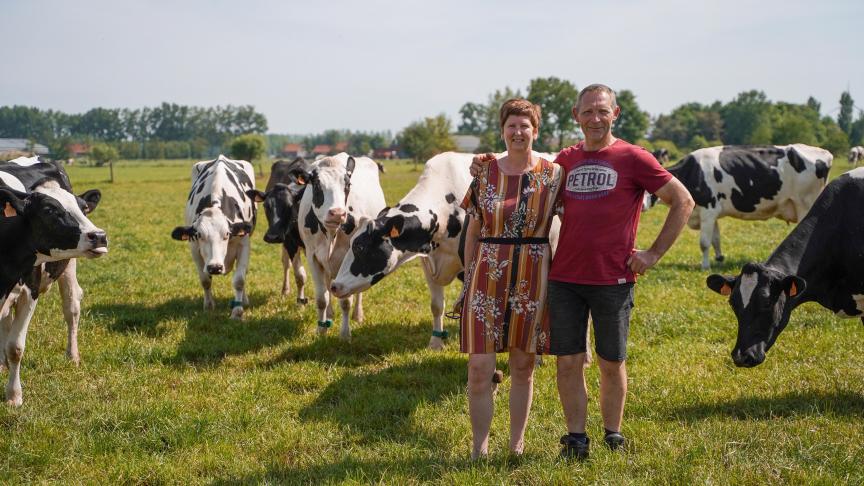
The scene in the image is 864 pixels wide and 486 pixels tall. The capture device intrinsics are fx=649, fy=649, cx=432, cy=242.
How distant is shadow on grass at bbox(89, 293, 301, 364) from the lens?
281 inches

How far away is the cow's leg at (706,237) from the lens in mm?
11805

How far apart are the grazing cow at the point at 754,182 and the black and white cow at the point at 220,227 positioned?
745 centimetres

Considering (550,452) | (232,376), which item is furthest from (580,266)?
(232,376)

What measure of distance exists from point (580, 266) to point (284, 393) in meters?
3.19

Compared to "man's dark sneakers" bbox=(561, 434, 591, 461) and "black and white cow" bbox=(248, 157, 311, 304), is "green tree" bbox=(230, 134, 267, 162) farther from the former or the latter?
"man's dark sneakers" bbox=(561, 434, 591, 461)

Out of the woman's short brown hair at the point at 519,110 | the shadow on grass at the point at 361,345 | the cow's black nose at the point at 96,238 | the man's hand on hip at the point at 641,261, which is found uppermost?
the woman's short brown hair at the point at 519,110

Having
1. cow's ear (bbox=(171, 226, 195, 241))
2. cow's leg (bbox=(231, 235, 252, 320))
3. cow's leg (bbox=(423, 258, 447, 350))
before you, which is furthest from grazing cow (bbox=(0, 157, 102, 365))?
cow's leg (bbox=(423, 258, 447, 350))

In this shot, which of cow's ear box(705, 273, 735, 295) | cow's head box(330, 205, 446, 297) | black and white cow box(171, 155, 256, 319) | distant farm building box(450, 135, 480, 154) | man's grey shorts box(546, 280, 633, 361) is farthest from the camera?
distant farm building box(450, 135, 480, 154)

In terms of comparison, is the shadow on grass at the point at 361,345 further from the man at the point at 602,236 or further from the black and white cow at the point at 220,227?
the man at the point at 602,236

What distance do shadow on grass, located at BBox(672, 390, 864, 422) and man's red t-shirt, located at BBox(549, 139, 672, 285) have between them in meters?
1.88

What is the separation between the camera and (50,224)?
5105 mm

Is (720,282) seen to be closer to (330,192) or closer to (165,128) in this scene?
(330,192)

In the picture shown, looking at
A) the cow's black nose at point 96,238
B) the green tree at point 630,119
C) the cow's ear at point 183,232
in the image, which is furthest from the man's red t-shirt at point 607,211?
the green tree at point 630,119

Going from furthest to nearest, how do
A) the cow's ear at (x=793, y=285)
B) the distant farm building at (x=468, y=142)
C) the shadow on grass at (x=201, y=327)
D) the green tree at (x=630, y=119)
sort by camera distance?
the distant farm building at (x=468, y=142) → the green tree at (x=630, y=119) → the shadow on grass at (x=201, y=327) → the cow's ear at (x=793, y=285)
